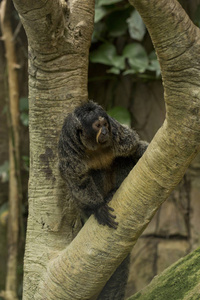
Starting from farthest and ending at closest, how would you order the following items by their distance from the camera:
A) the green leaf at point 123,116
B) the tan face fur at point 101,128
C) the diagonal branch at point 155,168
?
the green leaf at point 123,116 < the tan face fur at point 101,128 < the diagonal branch at point 155,168

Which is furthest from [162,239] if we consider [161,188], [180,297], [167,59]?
[167,59]

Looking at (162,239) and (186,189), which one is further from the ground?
(186,189)

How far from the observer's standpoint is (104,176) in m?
2.66

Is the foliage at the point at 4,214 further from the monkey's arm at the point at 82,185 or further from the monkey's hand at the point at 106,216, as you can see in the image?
the monkey's hand at the point at 106,216

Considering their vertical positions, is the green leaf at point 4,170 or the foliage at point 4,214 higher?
the green leaf at point 4,170

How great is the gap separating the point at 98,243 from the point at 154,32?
1.19 m

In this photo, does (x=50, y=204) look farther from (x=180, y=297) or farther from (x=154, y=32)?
(x=154, y=32)

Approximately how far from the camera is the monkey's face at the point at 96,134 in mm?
2389

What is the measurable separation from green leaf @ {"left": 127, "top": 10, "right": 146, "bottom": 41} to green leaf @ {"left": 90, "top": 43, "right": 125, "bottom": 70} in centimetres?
28

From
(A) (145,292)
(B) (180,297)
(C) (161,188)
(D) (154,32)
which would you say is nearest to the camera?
(D) (154,32)

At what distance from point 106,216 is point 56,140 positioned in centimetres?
70

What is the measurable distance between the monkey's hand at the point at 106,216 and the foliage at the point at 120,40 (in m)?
2.22

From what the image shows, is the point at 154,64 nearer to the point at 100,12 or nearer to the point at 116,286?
the point at 100,12

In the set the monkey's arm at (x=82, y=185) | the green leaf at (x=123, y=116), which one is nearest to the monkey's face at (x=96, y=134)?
the monkey's arm at (x=82, y=185)
